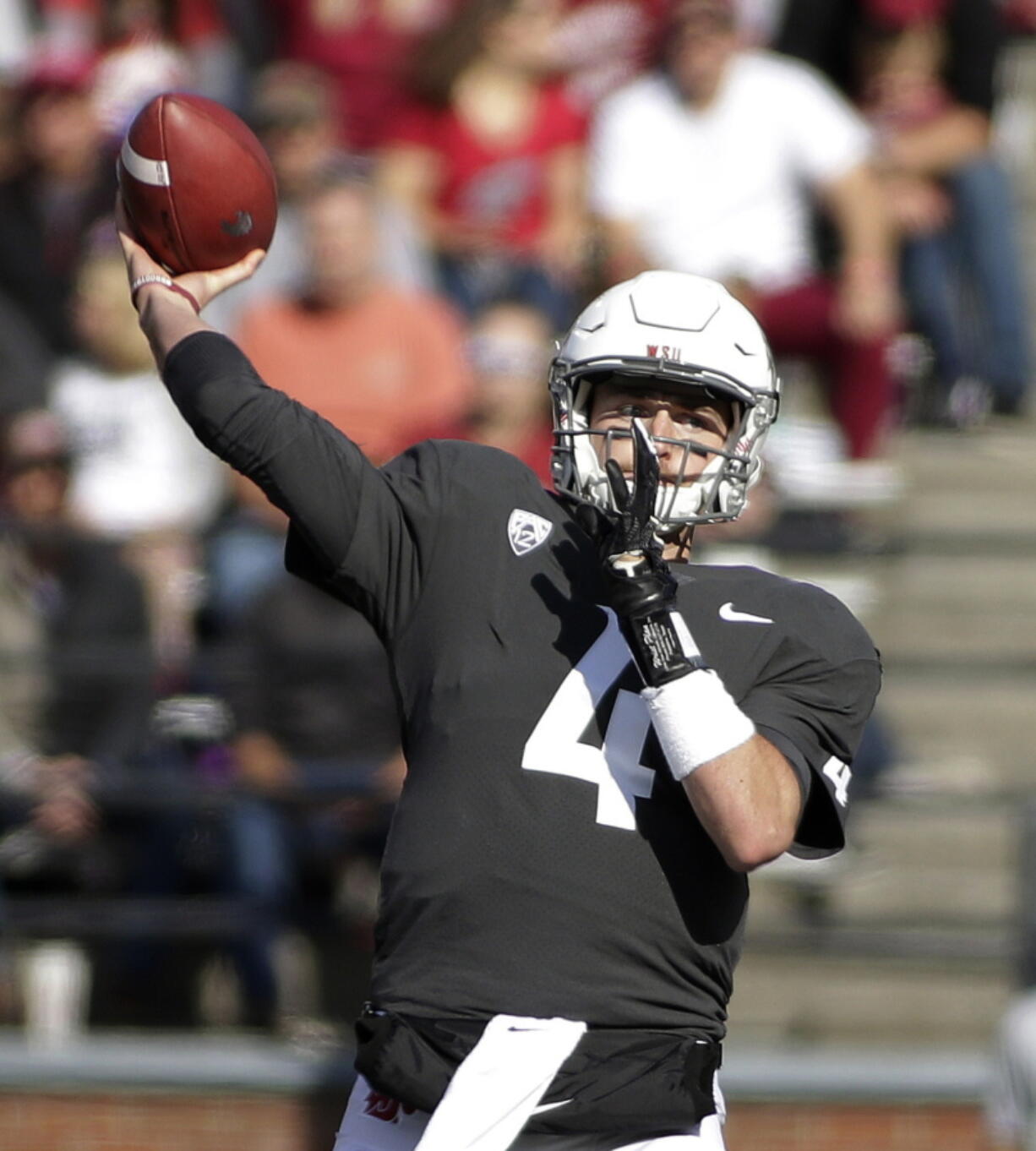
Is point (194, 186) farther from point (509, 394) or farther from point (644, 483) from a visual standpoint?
point (509, 394)

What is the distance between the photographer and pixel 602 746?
9.20ft

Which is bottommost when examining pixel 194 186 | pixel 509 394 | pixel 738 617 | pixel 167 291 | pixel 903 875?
pixel 903 875

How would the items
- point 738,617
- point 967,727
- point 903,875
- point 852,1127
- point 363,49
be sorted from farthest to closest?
point 363,49
point 967,727
point 903,875
point 852,1127
point 738,617

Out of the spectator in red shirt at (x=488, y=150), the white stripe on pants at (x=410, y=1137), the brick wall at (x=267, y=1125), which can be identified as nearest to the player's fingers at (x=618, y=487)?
the white stripe on pants at (x=410, y=1137)

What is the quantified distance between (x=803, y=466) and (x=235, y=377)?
4.57m

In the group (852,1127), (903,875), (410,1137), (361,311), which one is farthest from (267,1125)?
(410,1137)

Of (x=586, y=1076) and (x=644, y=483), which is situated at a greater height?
(x=644, y=483)

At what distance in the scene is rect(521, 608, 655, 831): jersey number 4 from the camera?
110 inches

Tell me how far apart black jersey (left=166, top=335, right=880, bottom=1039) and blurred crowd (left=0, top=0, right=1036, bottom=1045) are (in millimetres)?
3018

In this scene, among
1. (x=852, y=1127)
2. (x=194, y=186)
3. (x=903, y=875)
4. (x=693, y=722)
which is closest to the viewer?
(x=693, y=722)

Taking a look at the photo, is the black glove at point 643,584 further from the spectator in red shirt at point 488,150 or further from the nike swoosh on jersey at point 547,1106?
the spectator in red shirt at point 488,150

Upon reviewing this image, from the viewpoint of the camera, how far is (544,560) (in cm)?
292

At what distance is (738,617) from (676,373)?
0.36 m

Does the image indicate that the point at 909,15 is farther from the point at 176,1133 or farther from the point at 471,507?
the point at 471,507
